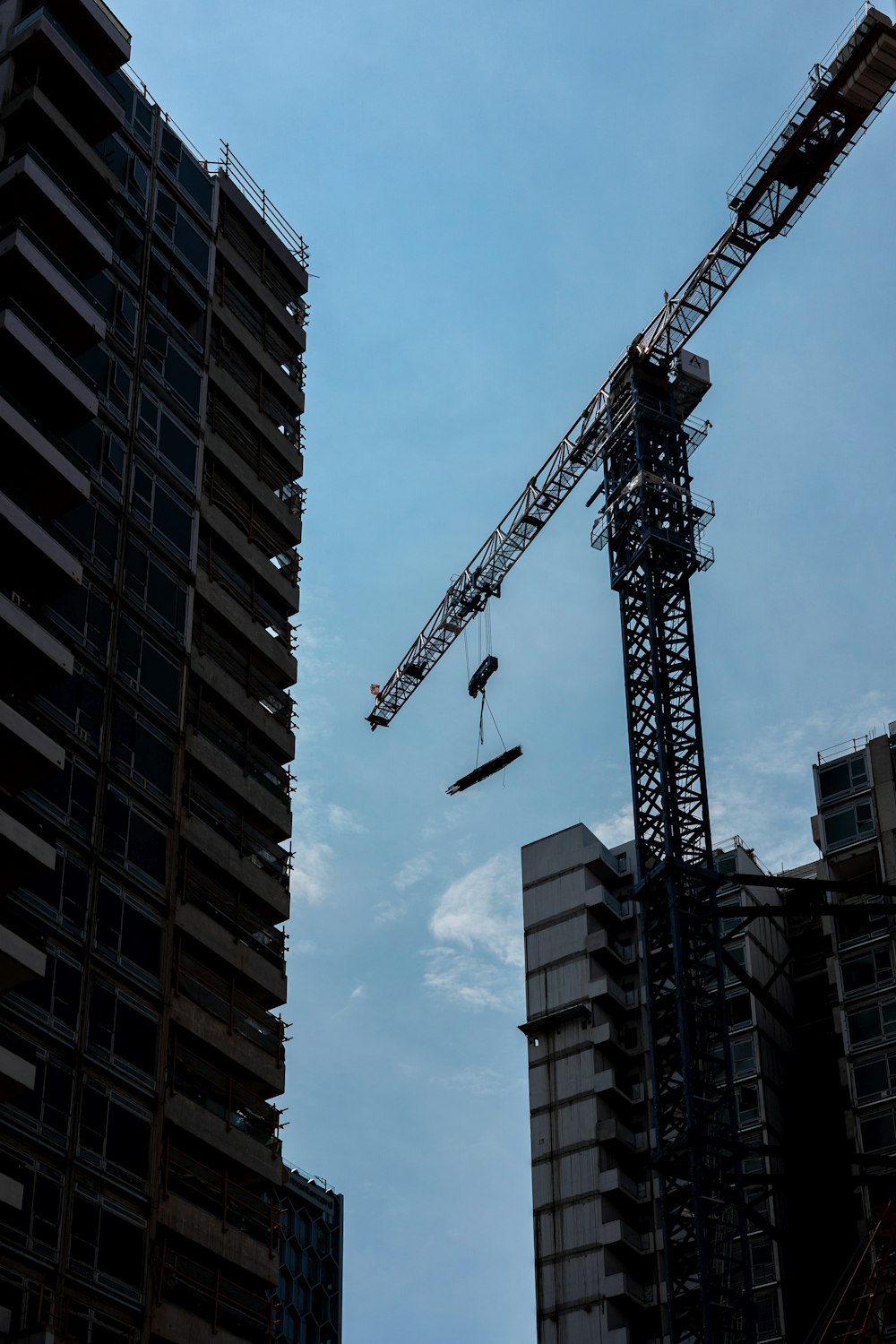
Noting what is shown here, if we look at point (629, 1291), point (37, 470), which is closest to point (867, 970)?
point (629, 1291)

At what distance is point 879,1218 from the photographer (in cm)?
7762

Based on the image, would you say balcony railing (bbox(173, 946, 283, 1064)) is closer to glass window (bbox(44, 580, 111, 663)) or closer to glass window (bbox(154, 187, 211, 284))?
glass window (bbox(44, 580, 111, 663))

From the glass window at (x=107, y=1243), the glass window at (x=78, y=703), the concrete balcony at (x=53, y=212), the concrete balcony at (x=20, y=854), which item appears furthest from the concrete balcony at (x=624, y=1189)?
the concrete balcony at (x=53, y=212)

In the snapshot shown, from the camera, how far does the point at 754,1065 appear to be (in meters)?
88.6

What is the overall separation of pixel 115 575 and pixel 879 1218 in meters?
41.2

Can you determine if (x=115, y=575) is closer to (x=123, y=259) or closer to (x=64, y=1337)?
(x=123, y=259)

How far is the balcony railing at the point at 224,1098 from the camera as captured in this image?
56719 millimetres

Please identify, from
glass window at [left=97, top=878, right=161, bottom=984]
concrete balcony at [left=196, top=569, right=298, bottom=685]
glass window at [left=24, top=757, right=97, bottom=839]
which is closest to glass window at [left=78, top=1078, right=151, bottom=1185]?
glass window at [left=97, top=878, right=161, bottom=984]

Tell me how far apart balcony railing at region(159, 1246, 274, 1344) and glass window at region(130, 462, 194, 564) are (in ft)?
75.0

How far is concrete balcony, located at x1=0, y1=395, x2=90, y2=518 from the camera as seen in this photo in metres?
52.1

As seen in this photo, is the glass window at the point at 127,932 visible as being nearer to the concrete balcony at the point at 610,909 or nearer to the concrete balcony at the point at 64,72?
the concrete balcony at the point at 64,72

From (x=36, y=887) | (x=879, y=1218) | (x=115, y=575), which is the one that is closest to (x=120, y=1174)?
(x=36, y=887)

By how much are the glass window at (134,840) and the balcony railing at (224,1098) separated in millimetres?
5200

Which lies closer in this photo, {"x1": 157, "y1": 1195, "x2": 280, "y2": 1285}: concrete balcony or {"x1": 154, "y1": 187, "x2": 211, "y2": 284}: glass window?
{"x1": 157, "y1": 1195, "x2": 280, "y2": 1285}: concrete balcony
